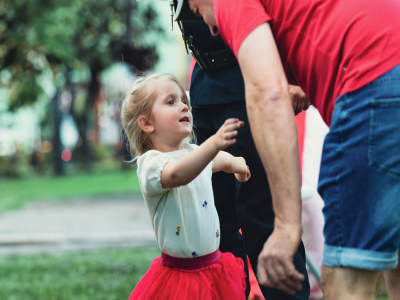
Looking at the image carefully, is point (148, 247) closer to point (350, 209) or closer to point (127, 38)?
point (350, 209)

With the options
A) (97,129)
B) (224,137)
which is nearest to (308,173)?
(224,137)

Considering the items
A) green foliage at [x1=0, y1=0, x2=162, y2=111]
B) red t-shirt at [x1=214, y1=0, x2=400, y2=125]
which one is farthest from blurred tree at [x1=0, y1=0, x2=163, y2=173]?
red t-shirt at [x1=214, y1=0, x2=400, y2=125]

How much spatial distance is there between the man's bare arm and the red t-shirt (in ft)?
0.29

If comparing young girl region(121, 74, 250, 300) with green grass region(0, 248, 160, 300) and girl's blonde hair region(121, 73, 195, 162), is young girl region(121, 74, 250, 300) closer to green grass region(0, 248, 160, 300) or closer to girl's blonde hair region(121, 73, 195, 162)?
girl's blonde hair region(121, 73, 195, 162)

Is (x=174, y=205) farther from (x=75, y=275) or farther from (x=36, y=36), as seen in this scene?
(x=36, y=36)

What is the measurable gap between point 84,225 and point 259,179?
6.57m

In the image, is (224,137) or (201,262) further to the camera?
(201,262)

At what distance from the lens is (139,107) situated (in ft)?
6.25

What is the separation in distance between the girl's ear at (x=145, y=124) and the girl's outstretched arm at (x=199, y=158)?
24 cm

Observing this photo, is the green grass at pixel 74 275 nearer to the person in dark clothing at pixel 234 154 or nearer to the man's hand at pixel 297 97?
the person in dark clothing at pixel 234 154

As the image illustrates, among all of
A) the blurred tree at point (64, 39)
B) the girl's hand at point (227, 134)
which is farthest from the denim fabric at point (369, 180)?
the blurred tree at point (64, 39)

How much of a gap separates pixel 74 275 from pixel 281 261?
3.54 metres

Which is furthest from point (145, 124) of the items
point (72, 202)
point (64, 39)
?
point (72, 202)

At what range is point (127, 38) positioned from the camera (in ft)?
36.7
